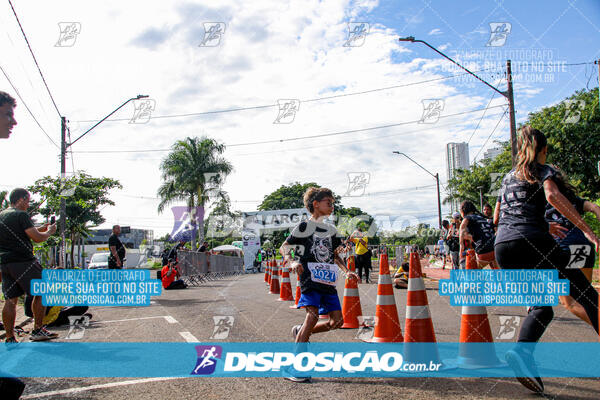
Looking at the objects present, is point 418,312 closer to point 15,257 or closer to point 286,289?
point 15,257

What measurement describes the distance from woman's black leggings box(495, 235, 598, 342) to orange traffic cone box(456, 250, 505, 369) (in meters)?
0.90

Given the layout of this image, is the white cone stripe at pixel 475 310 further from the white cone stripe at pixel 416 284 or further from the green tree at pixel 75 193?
the green tree at pixel 75 193

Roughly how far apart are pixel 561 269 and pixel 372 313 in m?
4.71

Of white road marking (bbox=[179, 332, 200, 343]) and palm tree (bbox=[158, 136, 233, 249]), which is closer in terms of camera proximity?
white road marking (bbox=[179, 332, 200, 343])

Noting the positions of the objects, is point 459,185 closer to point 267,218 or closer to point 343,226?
point 343,226

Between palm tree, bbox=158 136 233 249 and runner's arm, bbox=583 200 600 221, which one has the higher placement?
palm tree, bbox=158 136 233 249

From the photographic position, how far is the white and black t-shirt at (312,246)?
13.6 ft

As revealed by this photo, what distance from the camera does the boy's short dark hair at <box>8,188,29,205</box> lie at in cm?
559

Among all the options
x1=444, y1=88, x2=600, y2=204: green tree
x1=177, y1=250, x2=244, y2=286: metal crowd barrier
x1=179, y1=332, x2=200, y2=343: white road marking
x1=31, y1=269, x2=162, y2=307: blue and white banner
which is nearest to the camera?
x1=179, y1=332, x2=200, y2=343: white road marking

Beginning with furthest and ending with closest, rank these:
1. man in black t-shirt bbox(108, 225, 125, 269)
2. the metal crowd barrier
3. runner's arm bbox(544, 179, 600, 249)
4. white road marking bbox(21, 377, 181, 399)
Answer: the metal crowd barrier
man in black t-shirt bbox(108, 225, 125, 269)
white road marking bbox(21, 377, 181, 399)
runner's arm bbox(544, 179, 600, 249)

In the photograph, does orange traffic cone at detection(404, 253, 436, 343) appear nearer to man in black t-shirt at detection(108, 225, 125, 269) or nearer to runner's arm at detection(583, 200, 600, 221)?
runner's arm at detection(583, 200, 600, 221)

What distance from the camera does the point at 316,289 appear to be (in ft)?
13.6

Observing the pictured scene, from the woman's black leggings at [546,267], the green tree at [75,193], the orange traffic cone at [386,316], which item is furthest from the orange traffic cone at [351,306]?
the green tree at [75,193]

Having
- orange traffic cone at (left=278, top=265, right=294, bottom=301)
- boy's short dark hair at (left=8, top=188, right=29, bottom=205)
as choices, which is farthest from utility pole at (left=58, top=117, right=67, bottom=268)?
boy's short dark hair at (left=8, top=188, right=29, bottom=205)
